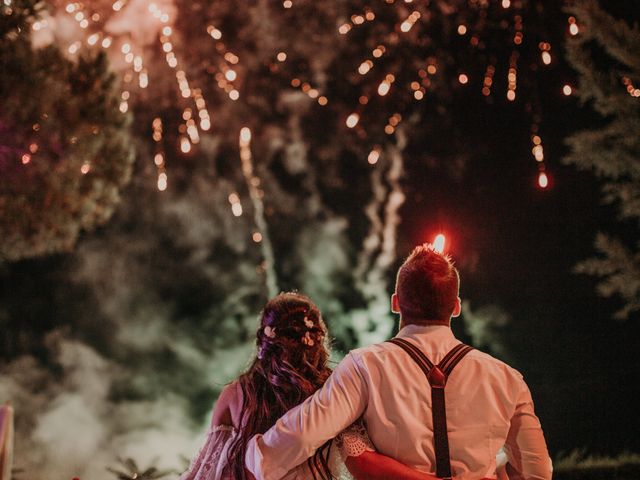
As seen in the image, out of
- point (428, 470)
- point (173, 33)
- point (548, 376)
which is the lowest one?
point (428, 470)

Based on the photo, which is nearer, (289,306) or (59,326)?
(289,306)

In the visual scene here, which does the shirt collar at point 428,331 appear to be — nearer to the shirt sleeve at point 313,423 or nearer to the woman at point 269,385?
the shirt sleeve at point 313,423

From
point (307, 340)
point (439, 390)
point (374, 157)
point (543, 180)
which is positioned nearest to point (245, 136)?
point (374, 157)

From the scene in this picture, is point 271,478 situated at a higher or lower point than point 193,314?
lower

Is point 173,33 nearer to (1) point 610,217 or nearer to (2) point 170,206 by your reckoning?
(2) point 170,206

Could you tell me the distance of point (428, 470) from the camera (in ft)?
7.82

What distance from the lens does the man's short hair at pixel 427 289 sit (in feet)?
8.29

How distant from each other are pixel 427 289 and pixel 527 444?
63 cm

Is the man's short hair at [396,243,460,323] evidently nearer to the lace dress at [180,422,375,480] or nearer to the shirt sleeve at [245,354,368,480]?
the shirt sleeve at [245,354,368,480]

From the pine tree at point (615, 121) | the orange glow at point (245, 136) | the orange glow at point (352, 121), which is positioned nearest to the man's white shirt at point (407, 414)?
the pine tree at point (615, 121)

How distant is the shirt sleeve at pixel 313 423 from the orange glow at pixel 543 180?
7.88 meters

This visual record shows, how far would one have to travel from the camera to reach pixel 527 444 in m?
2.50

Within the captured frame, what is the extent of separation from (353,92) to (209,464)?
764 centimetres

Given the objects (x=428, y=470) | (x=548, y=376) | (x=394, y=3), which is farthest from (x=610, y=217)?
(x=428, y=470)
